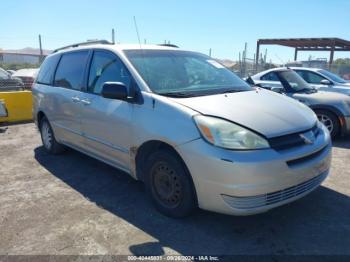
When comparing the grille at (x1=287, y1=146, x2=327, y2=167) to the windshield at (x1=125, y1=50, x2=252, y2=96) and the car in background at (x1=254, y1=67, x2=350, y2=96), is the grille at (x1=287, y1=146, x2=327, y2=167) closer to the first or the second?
the windshield at (x1=125, y1=50, x2=252, y2=96)

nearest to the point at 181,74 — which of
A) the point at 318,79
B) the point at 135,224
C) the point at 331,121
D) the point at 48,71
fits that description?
the point at 135,224

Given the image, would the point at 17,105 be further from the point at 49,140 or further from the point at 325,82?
the point at 325,82

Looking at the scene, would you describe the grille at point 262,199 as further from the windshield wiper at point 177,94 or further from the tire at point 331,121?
the tire at point 331,121

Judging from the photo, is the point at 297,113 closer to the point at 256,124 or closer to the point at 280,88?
the point at 256,124

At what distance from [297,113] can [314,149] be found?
0.45 meters

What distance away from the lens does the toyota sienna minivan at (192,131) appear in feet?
9.89

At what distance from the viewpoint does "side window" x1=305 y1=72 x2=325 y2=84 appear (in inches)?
350

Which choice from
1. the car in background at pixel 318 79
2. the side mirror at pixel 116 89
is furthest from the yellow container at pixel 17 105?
the side mirror at pixel 116 89

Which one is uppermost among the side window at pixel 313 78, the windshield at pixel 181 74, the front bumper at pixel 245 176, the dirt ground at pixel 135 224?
the windshield at pixel 181 74

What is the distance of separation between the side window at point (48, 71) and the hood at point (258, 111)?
3.11 meters

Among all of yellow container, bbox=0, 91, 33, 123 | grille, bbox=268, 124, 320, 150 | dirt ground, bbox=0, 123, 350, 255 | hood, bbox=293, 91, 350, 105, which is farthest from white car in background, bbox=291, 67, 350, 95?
yellow container, bbox=0, 91, 33, 123

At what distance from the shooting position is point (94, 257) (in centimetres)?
298

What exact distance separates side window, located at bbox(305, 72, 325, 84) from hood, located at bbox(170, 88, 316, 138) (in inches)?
218

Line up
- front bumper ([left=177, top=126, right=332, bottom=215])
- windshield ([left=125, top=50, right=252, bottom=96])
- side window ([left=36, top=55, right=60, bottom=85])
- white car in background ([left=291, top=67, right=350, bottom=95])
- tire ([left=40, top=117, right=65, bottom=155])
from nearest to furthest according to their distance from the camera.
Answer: front bumper ([left=177, top=126, right=332, bottom=215]), windshield ([left=125, top=50, right=252, bottom=96]), side window ([left=36, top=55, right=60, bottom=85]), tire ([left=40, top=117, right=65, bottom=155]), white car in background ([left=291, top=67, right=350, bottom=95])
